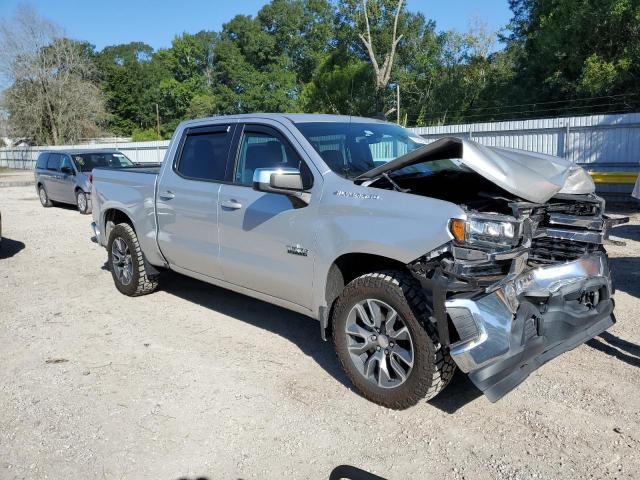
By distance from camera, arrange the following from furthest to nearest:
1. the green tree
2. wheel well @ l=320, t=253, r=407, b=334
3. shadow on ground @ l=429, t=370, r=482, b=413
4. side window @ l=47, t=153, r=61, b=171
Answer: the green tree < side window @ l=47, t=153, r=61, b=171 < wheel well @ l=320, t=253, r=407, b=334 < shadow on ground @ l=429, t=370, r=482, b=413

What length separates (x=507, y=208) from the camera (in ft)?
12.5

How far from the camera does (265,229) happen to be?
4.54 m

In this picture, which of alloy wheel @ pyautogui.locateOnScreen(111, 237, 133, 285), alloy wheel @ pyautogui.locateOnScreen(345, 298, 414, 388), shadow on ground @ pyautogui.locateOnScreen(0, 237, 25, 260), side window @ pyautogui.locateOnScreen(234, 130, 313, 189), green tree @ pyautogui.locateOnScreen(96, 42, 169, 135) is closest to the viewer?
alloy wheel @ pyautogui.locateOnScreen(345, 298, 414, 388)

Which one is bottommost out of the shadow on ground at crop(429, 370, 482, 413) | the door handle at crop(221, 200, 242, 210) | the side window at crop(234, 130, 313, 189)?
the shadow on ground at crop(429, 370, 482, 413)

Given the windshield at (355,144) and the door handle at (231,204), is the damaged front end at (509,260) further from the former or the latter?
the door handle at (231,204)

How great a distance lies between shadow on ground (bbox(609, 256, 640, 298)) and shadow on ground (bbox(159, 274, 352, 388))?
3.49 m

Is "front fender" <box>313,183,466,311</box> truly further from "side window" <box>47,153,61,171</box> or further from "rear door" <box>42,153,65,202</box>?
"side window" <box>47,153,61,171</box>

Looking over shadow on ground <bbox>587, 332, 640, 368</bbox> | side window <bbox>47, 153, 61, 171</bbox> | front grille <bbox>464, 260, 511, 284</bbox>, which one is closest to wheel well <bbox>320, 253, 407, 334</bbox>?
front grille <bbox>464, 260, 511, 284</bbox>

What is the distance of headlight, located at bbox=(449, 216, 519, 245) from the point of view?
10.9 feet

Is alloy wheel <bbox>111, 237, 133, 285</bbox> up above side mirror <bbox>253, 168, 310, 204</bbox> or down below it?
below

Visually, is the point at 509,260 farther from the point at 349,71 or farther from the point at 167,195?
the point at 349,71

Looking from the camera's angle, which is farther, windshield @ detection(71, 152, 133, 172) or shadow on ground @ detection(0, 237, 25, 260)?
windshield @ detection(71, 152, 133, 172)

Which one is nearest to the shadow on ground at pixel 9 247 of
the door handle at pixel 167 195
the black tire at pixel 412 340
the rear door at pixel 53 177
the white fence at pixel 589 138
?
the rear door at pixel 53 177

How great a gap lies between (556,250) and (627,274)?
3.54 meters
